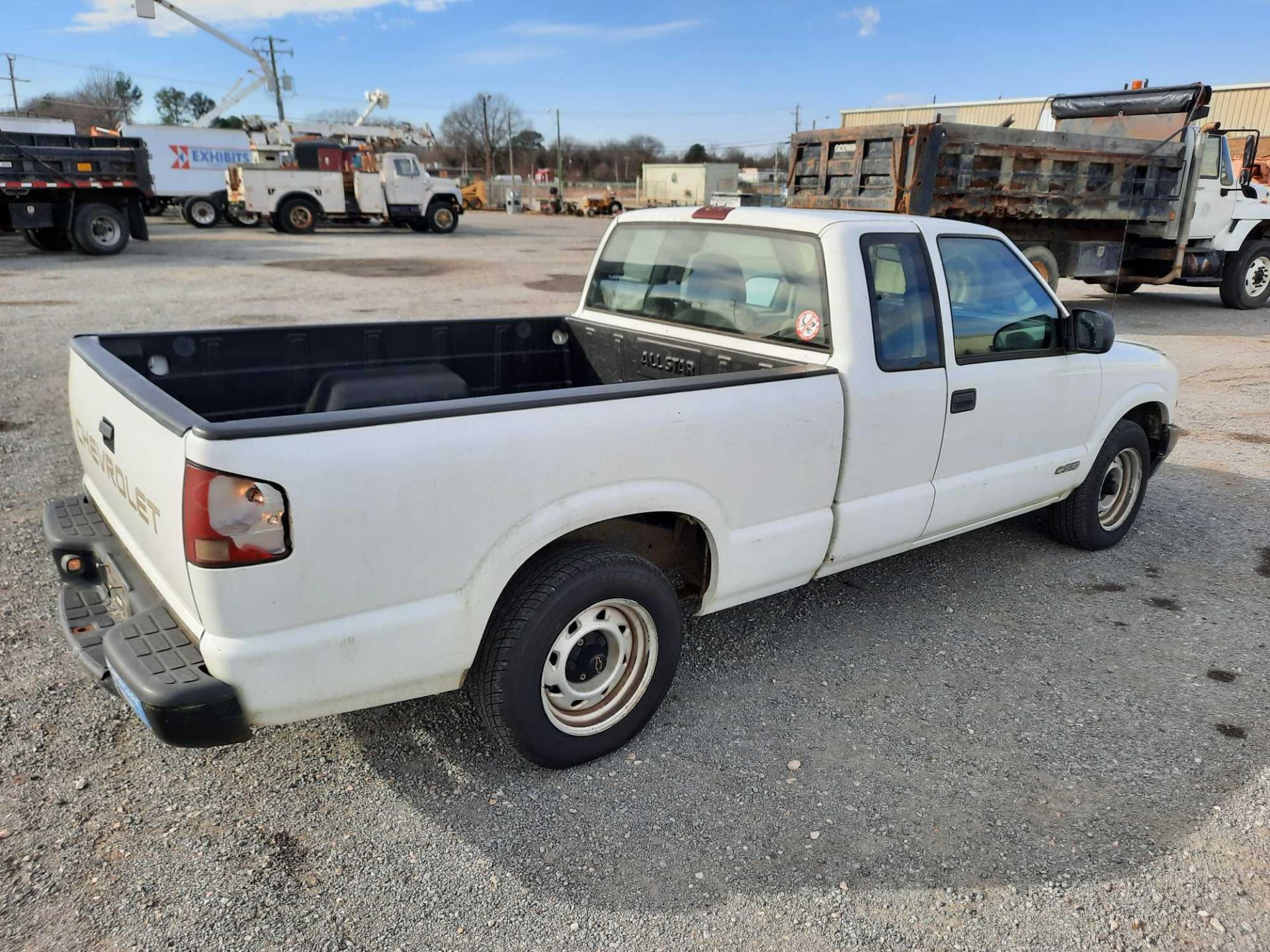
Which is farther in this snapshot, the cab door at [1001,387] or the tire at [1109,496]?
the tire at [1109,496]

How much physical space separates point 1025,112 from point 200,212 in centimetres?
3434

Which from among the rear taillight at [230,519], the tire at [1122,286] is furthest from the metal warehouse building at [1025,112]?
the rear taillight at [230,519]

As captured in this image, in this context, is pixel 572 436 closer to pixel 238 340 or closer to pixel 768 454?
pixel 768 454

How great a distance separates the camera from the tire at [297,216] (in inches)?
1030

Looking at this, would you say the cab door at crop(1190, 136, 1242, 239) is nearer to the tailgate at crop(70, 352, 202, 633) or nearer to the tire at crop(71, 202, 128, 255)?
the tailgate at crop(70, 352, 202, 633)

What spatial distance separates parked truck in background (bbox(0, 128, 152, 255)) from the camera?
16.6m

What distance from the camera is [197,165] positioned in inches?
1145

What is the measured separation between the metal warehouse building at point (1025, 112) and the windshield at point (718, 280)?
25.0 meters

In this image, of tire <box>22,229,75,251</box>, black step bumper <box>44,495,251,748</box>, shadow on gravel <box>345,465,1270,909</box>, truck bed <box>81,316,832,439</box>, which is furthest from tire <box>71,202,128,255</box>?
shadow on gravel <box>345,465,1270,909</box>

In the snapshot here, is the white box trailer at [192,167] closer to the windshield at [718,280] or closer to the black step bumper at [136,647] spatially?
the windshield at [718,280]

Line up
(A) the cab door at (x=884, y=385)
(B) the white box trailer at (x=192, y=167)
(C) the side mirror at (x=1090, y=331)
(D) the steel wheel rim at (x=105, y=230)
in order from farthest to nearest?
(B) the white box trailer at (x=192, y=167) → (D) the steel wheel rim at (x=105, y=230) → (C) the side mirror at (x=1090, y=331) → (A) the cab door at (x=884, y=385)

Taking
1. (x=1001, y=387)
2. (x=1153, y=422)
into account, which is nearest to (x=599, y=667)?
(x=1001, y=387)

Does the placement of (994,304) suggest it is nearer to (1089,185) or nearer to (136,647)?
(136,647)

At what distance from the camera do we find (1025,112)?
39719mm
